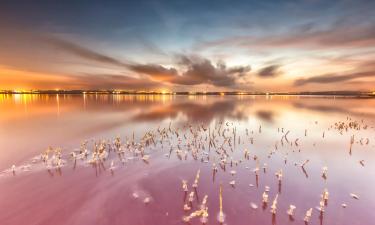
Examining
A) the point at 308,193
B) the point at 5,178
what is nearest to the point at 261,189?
the point at 308,193

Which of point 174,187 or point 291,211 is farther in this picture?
point 174,187

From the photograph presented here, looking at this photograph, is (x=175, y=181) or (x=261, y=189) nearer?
(x=261, y=189)

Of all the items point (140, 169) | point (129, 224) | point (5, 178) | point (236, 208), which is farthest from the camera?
point (140, 169)

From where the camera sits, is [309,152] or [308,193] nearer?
[308,193]

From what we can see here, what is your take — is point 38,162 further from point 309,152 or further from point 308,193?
point 309,152

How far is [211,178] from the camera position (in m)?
10.4

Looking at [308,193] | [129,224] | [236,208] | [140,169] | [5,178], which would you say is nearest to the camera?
[129,224]

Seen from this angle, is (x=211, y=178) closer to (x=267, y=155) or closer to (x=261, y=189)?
(x=261, y=189)

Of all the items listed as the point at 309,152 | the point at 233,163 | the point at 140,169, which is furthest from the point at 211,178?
the point at 309,152

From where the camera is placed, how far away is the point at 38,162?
40.7 feet

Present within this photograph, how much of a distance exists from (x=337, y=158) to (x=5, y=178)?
17547 mm

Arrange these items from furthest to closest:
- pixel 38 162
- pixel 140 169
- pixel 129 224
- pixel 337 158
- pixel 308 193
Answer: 1. pixel 337 158
2. pixel 38 162
3. pixel 140 169
4. pixel 308 193
5. pixel 129 224

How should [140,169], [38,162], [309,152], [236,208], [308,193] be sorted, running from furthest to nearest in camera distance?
[309,152] → [38,162] → [140,169] → [308,193] → [236,208]

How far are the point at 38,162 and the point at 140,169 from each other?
19.1ft
